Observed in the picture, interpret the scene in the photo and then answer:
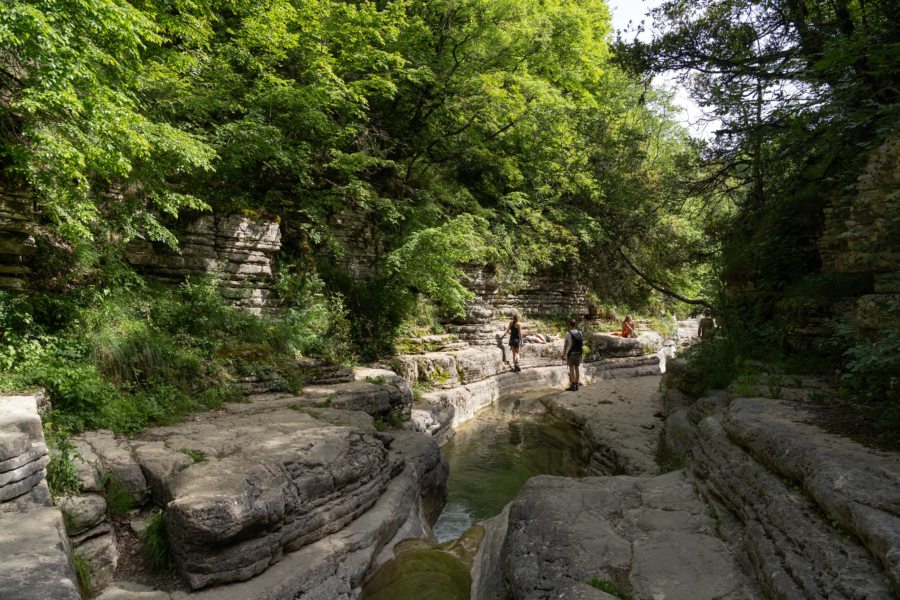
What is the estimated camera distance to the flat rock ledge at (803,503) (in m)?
2.34

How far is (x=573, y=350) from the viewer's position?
13180mm

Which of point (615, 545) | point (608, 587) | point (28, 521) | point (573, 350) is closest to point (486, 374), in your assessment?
point (573, 350)

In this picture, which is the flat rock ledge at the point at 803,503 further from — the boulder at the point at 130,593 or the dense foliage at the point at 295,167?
the dense foliage at the point at 295,167

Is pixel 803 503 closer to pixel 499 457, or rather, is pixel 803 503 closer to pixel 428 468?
pixel 428 468

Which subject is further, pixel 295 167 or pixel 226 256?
pixel 295 167

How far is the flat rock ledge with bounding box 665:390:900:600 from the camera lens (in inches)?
92.3

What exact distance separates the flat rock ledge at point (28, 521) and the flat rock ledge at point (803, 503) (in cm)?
437

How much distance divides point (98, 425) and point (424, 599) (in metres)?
4.16

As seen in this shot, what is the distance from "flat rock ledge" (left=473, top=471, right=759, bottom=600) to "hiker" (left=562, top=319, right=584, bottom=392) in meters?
7.95

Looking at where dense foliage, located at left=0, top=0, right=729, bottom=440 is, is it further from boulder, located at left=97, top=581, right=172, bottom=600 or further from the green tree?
boulder, located at left=97, top=581, right=172, bottom=600

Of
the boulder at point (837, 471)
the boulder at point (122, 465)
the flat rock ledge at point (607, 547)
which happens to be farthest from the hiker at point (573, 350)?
the boulder at point (122, 465)

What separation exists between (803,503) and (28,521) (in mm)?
5527

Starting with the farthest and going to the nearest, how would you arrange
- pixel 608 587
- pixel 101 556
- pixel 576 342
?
pixel 576 342 < pixel 101 556 < pixel 608 587

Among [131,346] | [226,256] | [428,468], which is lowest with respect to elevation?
[428,468]
